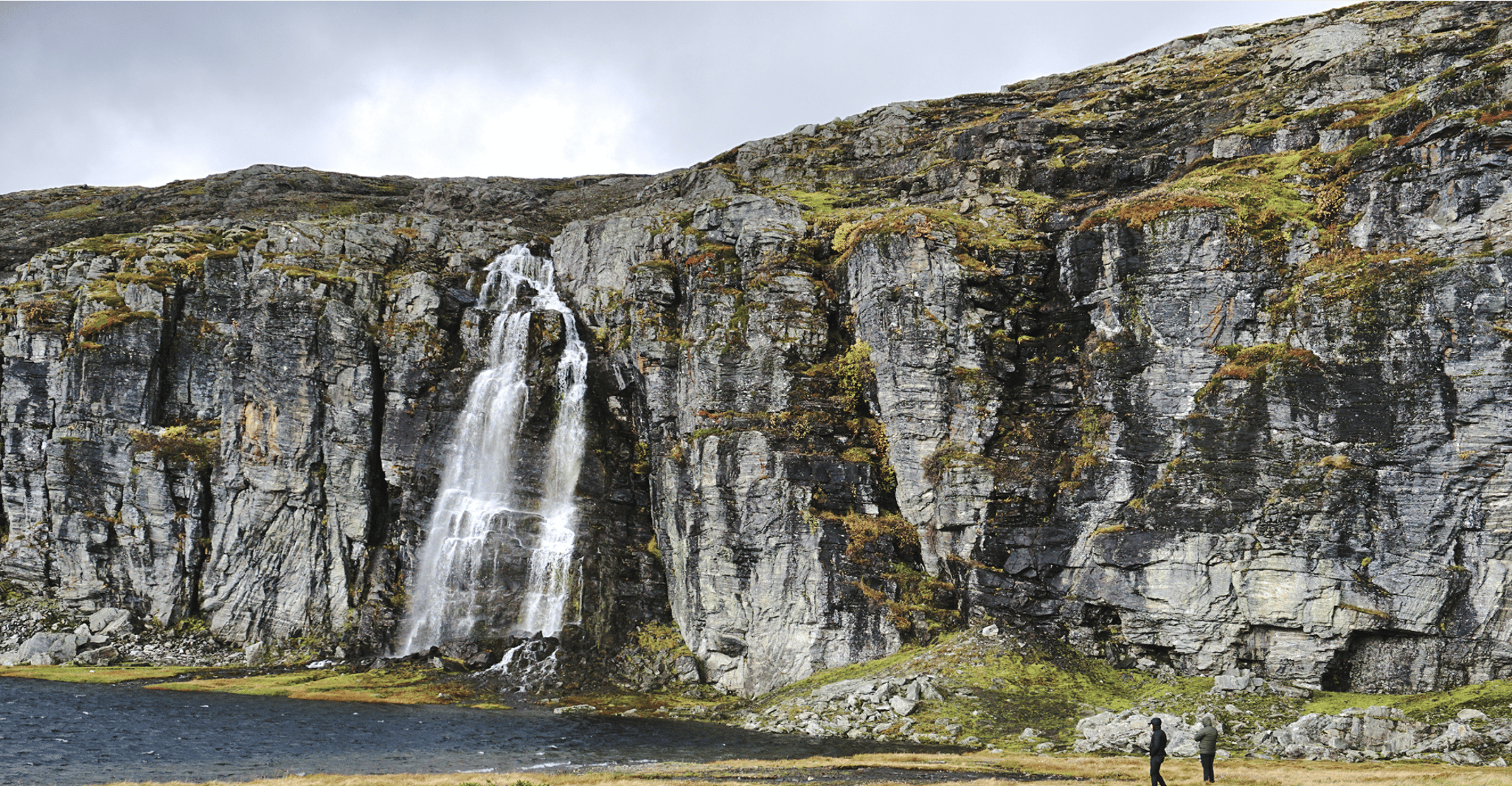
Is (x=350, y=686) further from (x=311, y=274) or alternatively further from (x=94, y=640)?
(x=311, y=274)

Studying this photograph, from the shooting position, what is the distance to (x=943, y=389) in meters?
57.3

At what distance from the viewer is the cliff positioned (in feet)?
143

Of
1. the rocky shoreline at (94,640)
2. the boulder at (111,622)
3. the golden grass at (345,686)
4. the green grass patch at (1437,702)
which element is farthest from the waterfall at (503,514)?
the green grass patch at (1437,702)

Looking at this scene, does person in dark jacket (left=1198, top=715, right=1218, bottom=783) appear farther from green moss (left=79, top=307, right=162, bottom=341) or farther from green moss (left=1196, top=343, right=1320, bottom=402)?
green moss (left=79, top=307, right=162, bottom=341)

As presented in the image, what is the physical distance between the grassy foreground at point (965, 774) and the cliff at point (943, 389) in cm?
1376

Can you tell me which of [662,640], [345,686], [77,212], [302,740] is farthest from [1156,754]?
[77,212]

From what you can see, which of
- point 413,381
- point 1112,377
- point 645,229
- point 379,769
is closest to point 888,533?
point 1112,377

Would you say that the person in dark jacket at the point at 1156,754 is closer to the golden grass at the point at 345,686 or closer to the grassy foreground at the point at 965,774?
the grassy foreground at the point at 965,774

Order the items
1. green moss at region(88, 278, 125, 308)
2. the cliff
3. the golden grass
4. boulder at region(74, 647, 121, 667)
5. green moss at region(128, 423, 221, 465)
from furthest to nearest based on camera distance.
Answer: green moss at region(88, 278, 125, 308), green moss at region(128, 423, 221, 465), boulder at region(74, 647, 121, 667), the golden grass, the cliff

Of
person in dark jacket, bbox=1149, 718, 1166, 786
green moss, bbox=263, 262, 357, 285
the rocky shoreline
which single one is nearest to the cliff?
green moss, bbox=263, 262, 357, 285

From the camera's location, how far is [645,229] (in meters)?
77.9

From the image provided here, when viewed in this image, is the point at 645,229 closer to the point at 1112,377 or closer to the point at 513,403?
the point at 513,403

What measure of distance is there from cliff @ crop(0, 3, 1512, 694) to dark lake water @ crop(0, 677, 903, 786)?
12.6m

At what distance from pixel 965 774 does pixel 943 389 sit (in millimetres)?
28810
